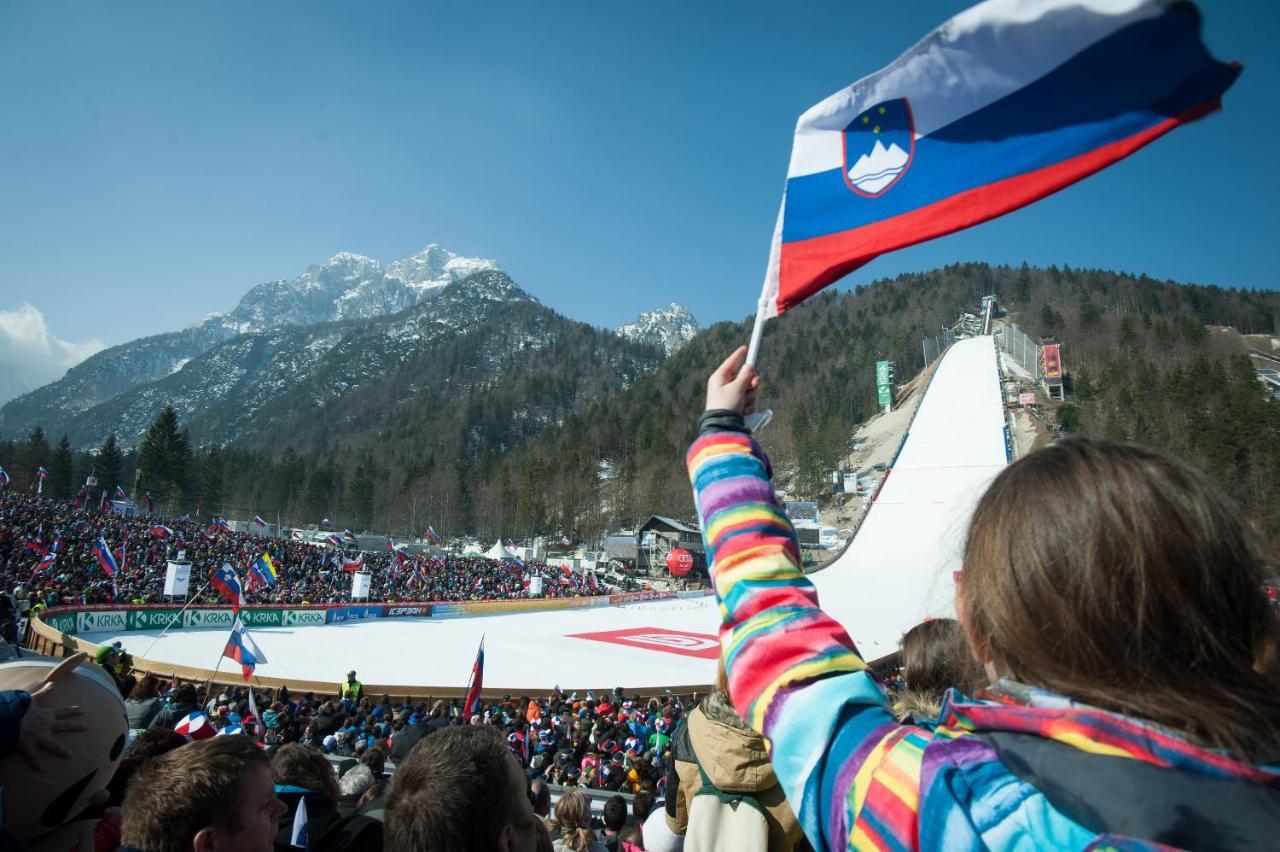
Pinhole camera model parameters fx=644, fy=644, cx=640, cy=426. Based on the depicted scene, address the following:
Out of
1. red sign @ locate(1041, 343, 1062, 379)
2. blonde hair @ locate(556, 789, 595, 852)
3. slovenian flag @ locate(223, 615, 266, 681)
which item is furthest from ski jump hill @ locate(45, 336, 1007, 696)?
red sign @ locate(1041, 343, 1062, 379)

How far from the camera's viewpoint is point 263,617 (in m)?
22.8

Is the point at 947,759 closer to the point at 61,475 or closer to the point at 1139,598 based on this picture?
the point at 1139,598

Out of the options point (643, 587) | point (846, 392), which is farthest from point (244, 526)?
point (846, 392)

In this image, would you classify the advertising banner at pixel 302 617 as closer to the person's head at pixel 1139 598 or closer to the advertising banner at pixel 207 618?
the advertising banner at pixel 207 618

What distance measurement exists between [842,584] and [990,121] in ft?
112

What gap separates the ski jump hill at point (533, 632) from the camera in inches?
637

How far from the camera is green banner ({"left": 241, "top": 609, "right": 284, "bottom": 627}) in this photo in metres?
22.1

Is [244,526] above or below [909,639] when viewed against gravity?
below

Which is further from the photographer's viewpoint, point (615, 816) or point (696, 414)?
point (696, 414)

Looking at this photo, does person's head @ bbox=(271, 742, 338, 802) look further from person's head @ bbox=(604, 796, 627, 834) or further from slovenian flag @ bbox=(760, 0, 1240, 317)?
slovenian flag @ bbox=(760, 0, 1240, 317)

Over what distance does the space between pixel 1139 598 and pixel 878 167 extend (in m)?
1.98

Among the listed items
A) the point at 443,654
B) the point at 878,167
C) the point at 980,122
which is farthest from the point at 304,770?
the point at 443,654

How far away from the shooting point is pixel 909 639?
213 cm

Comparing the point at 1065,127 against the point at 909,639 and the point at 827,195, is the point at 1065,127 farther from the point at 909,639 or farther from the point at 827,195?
the point at 909,639
